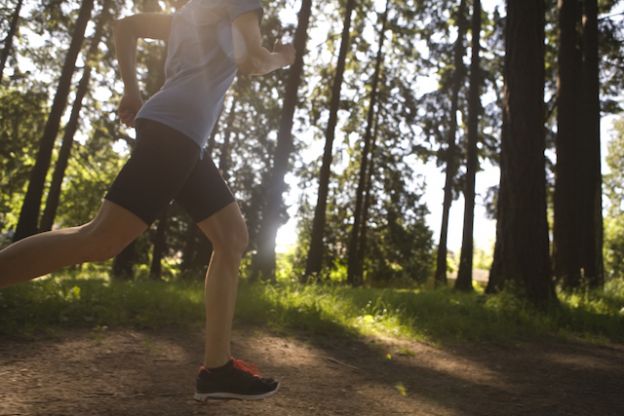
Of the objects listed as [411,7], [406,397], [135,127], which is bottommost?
[406,397]

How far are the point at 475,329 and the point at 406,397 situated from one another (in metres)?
2.88

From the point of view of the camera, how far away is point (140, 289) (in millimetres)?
5891

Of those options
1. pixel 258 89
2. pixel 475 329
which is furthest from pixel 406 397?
pixel 258 89

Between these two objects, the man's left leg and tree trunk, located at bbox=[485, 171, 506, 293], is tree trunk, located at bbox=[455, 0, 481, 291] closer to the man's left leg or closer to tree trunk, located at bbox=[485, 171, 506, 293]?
tree trunk, located at bbox=[485, 171, 506, 293]

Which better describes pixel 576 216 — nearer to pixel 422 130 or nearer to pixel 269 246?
pixel 269 246

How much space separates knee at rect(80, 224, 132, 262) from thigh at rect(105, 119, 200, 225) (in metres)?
0.13

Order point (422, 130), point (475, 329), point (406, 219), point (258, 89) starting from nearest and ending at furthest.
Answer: point (475, 329) < point (258, 89) < point (422, 130) < point (406, 219)

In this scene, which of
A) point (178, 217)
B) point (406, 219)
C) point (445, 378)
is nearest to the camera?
point (445, 378)

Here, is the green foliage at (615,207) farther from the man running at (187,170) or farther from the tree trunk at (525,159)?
the man running at (187,170)

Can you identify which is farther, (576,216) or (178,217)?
(178,217)

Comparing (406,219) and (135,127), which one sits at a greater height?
(406,219)

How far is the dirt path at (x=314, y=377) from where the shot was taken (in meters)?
2.70

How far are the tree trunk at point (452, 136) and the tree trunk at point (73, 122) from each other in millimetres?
12938

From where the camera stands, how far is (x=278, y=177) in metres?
12.0
